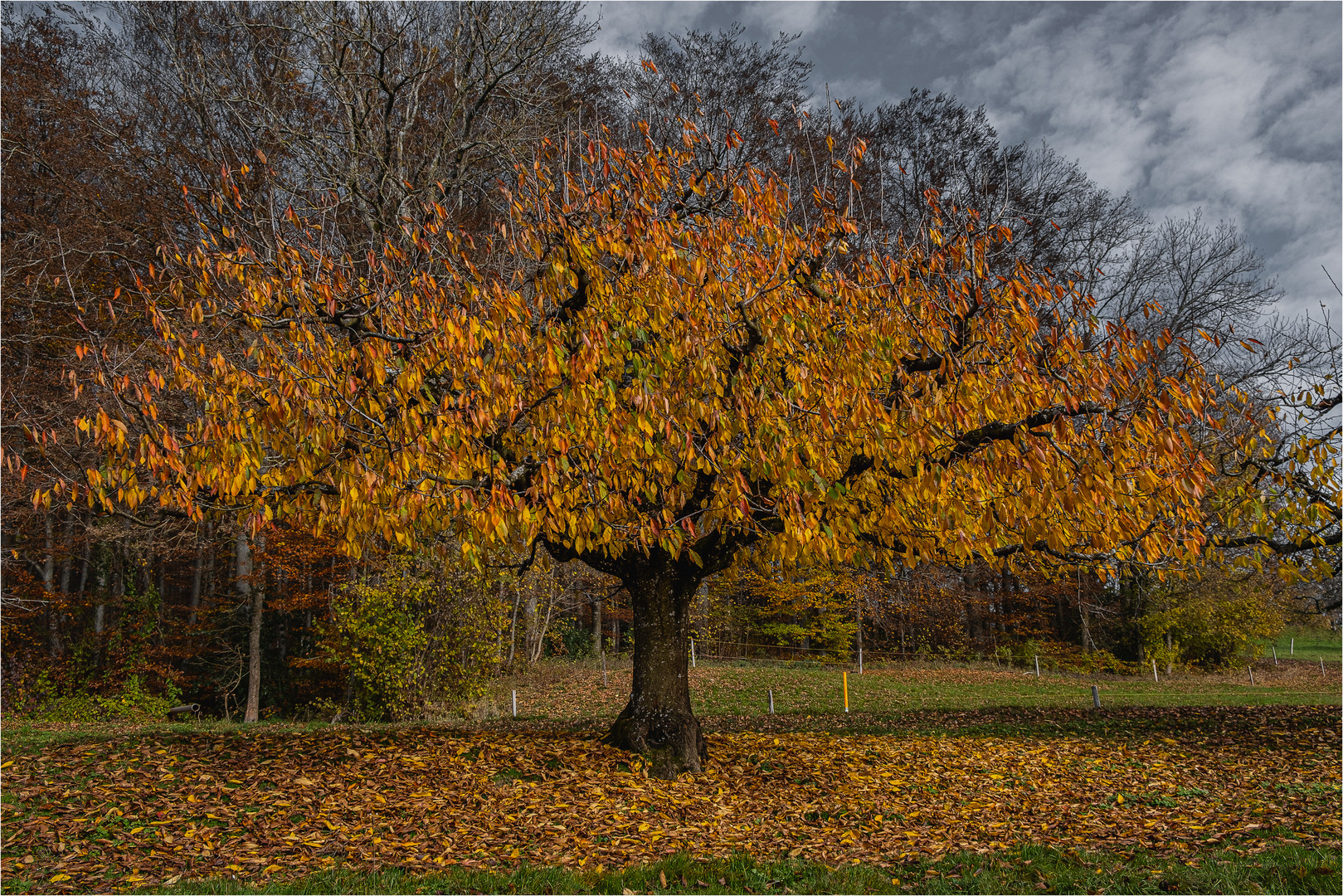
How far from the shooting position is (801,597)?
2848 cm

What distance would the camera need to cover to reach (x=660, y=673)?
858 cm

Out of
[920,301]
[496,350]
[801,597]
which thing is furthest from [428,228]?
[801,597]

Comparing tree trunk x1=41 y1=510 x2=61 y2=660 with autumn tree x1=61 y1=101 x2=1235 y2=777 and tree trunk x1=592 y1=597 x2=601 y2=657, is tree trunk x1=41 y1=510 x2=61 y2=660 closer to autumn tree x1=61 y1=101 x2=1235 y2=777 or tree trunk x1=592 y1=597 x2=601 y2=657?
autumn tree x1=61 y1=101 x2=1235 y2=777

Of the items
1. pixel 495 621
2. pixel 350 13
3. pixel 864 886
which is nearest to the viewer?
pixel 864 886

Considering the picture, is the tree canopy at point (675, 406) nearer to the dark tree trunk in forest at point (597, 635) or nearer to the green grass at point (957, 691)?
the green grass at point (957, 691)

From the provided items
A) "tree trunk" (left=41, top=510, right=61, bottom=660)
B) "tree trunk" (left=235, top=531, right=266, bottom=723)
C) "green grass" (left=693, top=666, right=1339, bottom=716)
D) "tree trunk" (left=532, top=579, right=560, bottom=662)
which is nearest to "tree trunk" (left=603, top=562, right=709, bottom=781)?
"green grass" (left=693, top=666, right=1339, bottom=716)

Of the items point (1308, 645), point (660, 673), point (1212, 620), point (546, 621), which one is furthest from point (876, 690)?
point (1308, 645)

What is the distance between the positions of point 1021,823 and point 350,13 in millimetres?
15231

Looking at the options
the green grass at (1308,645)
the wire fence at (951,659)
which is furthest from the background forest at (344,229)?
the green grass at (1308,645)

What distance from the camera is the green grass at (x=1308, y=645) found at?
3694 cm

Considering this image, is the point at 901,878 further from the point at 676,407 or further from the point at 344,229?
the point at 344,229

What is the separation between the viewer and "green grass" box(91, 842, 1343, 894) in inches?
182

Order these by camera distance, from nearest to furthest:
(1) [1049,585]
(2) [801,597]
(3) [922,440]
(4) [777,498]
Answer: (3) [922,440]
(4) [777,498]
(2) [801,597]
(1) [1049,585]

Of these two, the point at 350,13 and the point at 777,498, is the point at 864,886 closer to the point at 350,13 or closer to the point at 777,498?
the point at 777,498
